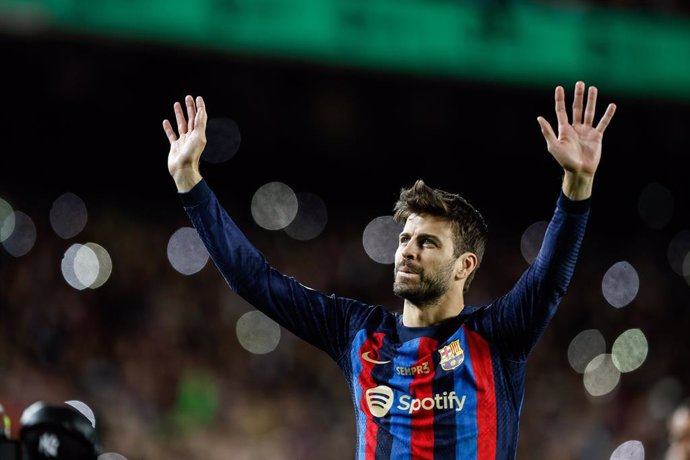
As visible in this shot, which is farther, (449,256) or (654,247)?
(654,247)

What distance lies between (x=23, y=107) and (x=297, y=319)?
44.0 ft

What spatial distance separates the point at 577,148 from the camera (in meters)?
3.39

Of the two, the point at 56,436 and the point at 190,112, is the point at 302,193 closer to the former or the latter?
the point at 190,112

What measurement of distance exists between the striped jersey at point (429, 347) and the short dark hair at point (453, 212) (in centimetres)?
26

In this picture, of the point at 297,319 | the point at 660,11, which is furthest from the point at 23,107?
the point at 297,319

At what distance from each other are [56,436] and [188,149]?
5.24 ft

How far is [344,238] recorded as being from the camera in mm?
15289

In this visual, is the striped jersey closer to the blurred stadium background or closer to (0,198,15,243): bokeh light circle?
the blurred stadium background

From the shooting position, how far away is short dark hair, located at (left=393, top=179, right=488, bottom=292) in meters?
3.76

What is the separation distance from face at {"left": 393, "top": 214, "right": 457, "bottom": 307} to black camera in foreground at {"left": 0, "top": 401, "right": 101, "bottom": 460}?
57.3 inches

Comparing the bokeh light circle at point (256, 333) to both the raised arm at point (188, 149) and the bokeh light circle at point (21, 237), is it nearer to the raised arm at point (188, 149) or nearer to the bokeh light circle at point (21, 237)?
the bokeh light circle at point (21, 237)

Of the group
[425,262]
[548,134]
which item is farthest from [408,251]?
[548,134]

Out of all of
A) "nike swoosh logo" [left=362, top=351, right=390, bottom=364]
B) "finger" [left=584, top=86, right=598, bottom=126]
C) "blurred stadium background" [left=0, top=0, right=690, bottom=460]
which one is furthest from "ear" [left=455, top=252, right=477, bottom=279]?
"blurred stadium background" [left=0, top=0, right=690, bottom=460]

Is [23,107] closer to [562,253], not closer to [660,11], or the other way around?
[660,11]
